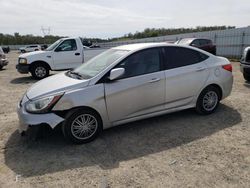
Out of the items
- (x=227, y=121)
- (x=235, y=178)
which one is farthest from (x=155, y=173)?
(x=227, y=121)

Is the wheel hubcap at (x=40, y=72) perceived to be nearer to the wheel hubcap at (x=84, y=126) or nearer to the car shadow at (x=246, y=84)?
the wheel hubcap at (x=84, y=126)

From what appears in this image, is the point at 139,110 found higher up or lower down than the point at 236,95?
higher up

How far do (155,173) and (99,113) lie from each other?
4.72 ft

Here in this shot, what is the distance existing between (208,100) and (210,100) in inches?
2.0

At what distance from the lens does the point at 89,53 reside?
1164 centimetres

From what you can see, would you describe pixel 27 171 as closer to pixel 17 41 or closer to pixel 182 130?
Answer: pixel 182 130

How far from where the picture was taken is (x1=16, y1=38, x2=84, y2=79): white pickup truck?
36.4ft

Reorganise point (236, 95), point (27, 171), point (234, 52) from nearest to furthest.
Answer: point (27, 171)
point (236, 95)
point (234, 52)

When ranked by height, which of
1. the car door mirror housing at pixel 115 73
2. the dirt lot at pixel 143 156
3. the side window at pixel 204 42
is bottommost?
the dirt lot at pixel 143 156

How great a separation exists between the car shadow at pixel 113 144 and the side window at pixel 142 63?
108 cm

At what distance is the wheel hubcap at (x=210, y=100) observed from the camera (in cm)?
528

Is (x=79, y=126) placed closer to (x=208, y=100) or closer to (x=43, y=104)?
(x=43, y=104)

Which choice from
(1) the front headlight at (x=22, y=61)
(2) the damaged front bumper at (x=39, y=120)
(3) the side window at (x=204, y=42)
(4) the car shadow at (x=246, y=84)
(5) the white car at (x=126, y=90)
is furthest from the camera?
(3) the side window at (x=204, y=42)

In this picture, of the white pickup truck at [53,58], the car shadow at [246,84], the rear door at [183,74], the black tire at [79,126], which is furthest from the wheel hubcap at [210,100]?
the white pickup truck at [53,58]
